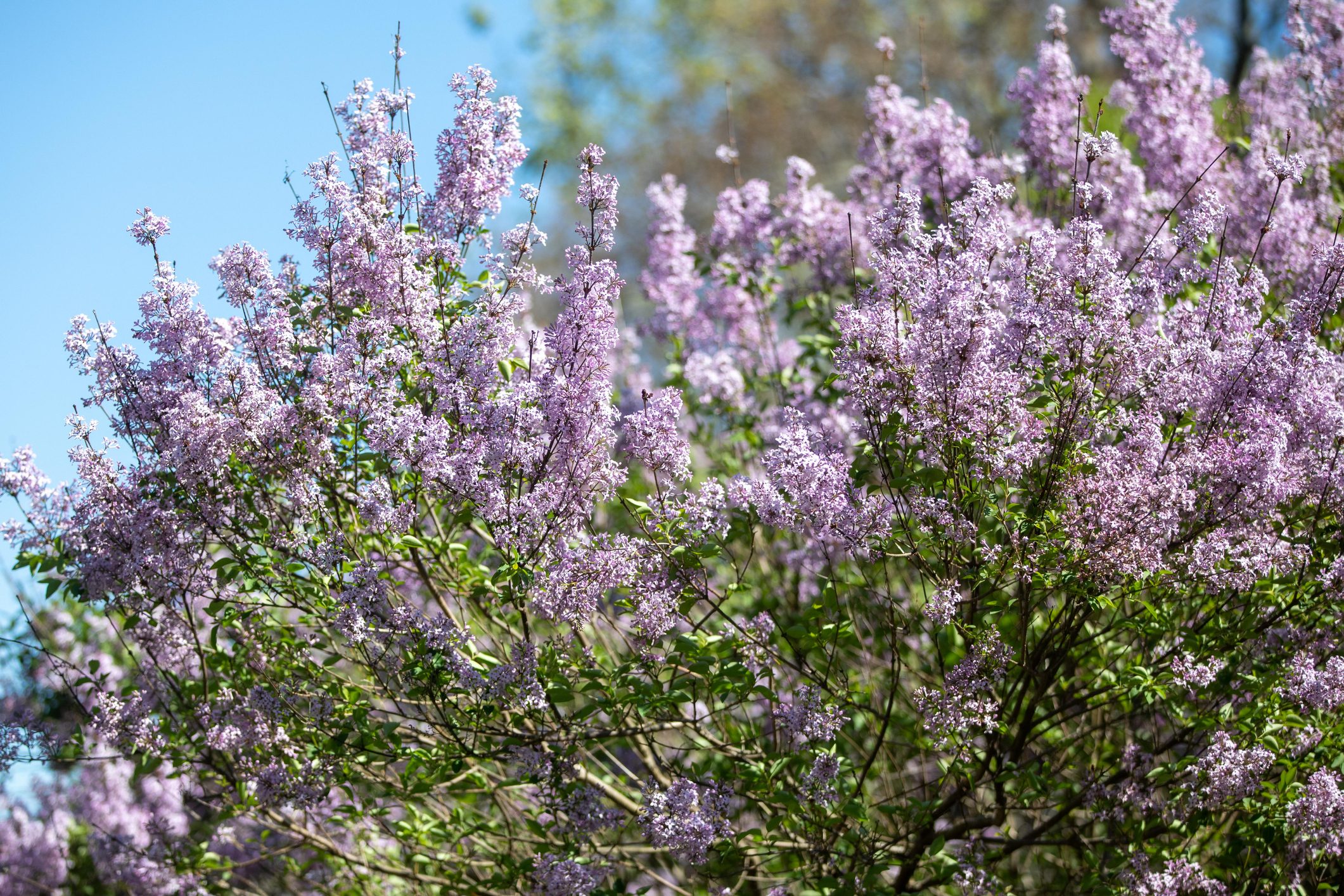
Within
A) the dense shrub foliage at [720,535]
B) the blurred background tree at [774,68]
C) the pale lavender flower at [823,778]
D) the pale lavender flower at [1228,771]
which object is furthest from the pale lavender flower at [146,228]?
the blurred background tree at [774,68]

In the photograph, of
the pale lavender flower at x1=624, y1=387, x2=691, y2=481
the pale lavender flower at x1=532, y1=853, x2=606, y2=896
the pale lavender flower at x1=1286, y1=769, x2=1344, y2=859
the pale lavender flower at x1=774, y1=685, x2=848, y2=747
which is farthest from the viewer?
the pale lavender flower at x1=532, y1=853, x2=606, y2=896

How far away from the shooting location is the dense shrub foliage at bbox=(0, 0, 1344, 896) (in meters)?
3.89

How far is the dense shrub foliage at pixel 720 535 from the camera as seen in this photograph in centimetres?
389

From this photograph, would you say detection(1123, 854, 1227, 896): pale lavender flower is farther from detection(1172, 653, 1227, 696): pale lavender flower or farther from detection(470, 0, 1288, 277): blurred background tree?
detection(470, 0, 1288, 277): blurred background tree

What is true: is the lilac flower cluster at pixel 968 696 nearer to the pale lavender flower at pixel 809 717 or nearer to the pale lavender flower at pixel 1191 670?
the pale lavender flower at pixel 809 717

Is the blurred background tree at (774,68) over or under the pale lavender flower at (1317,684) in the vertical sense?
over

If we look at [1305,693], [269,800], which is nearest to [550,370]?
[269,800]

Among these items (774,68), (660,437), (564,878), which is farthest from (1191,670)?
(774,68)

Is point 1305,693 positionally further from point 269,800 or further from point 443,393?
point 269,800

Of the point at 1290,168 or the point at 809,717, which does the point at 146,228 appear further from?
the point at 1290,168

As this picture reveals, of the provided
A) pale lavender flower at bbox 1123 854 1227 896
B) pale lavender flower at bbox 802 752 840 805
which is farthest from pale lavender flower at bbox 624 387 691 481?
pale lavender flower at bbox 1123 854 1227 896

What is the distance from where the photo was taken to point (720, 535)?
13.3ft

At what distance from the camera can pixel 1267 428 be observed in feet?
12.6

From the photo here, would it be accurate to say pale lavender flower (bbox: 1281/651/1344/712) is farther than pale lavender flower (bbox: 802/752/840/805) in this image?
No
